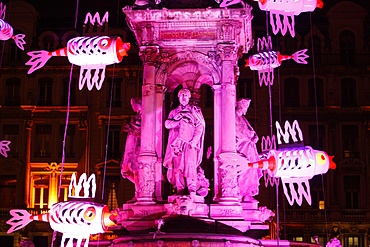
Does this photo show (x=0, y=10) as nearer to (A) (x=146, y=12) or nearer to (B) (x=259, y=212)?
(A) (x=146, y=12)

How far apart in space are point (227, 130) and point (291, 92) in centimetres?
3895

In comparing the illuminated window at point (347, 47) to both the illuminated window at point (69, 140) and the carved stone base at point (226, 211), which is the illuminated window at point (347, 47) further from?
the carved stone base at point (226, 211)

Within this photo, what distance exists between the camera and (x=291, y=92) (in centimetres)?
6050

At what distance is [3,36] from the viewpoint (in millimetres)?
23188

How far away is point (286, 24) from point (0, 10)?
327 inches

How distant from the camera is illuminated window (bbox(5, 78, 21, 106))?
61.4 m

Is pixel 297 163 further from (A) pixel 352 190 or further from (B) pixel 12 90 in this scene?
(B) pixel 12 90

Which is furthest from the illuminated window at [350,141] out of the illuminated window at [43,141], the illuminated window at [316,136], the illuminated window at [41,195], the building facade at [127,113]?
the illuminated window at [41,195]

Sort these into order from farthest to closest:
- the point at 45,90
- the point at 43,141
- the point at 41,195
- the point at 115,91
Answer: the point at 45,90 < the point at 115,91 < the point at 43,141 < the point at 41,195

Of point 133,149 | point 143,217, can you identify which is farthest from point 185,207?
point 133,149

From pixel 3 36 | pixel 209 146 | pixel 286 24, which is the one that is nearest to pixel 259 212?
pixel 209 146

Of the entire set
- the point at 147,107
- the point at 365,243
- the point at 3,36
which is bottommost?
the point at 365,243

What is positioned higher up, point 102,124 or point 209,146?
point 102,124

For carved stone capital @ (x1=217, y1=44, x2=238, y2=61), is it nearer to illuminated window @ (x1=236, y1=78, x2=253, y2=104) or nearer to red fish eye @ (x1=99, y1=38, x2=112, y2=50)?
red fish eye @ (x1=99, y1=38, x2=112, y2=50)
